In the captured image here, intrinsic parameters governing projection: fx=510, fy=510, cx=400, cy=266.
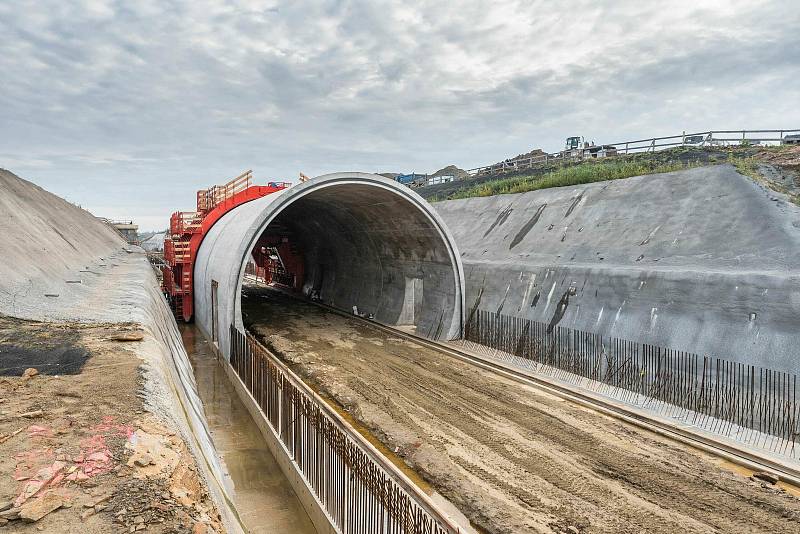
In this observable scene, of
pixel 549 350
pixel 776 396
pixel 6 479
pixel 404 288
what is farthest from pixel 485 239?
pixel 6 479

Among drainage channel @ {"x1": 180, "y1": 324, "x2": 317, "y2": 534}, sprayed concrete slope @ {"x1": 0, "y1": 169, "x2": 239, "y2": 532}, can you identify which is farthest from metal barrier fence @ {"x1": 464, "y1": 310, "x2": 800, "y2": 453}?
sprayed concrete slope @ {"x1": 0, "y1": 169, "x2": 239, "y2": 532}

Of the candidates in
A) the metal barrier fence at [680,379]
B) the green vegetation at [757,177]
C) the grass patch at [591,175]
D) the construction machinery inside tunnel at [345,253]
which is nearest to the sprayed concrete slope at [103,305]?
the construction machinery inside tunnel at [345,253]

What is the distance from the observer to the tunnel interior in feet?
59.8

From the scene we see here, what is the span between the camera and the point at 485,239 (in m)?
24.9

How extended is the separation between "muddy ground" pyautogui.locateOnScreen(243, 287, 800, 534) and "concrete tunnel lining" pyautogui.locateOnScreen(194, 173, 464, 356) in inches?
172

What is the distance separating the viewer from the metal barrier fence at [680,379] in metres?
9.30

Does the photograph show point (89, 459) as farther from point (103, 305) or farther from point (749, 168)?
point (749, 168)

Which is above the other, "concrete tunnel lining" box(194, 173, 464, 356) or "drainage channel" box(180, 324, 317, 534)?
"concrete tunnel lining" box(194, 173, 464, 356)

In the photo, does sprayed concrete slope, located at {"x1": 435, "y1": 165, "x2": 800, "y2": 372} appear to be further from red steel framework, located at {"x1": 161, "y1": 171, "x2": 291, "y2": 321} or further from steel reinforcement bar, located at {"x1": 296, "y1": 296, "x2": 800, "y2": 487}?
red steel framework, located at {"x1": 161, "y1": 171, "x2": 291, "y2": 321}

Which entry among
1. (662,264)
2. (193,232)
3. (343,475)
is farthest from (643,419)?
(193,232)

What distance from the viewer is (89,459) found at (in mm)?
4750

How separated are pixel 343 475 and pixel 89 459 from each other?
3.20m

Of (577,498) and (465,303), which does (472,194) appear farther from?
(577,498)

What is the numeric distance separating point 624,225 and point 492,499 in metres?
14.5
